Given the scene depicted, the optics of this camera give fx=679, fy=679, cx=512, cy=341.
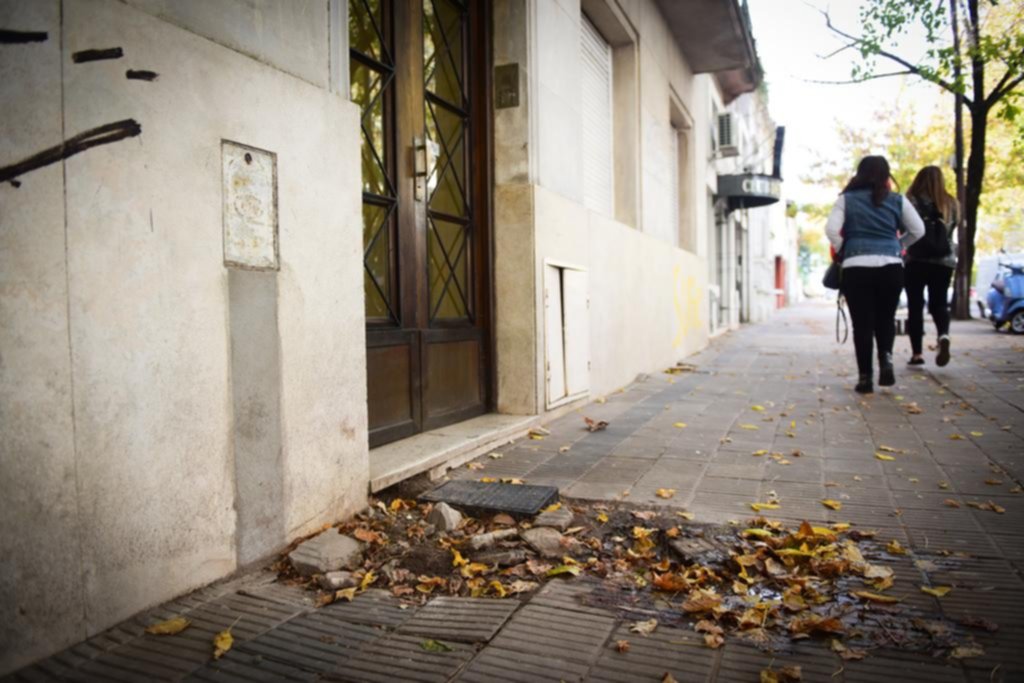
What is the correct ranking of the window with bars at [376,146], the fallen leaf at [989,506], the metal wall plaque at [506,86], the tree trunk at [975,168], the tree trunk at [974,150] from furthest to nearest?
1. the tree trunk at [975,168]
2. the tree trunk at [974,150]
3. the metal wall plaque at [506,86]
4. the window with bars at [376,146]
5. the fallen leaf at [989,506]

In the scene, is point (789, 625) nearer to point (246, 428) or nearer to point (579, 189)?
point (246, 428)

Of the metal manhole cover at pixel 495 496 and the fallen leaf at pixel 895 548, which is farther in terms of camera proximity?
the metal manhole cover at pixel 495 496

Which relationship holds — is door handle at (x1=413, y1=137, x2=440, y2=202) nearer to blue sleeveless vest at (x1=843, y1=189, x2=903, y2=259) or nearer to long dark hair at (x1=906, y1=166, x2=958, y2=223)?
blue sleeveless vest at (x1=843, y1=189, x2=903, y2=259)

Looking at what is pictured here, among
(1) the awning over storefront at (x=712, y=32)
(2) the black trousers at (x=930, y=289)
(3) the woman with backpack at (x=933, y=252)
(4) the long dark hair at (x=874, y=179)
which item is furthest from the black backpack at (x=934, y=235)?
(1) the awning over storefront at (x=712, y=32)

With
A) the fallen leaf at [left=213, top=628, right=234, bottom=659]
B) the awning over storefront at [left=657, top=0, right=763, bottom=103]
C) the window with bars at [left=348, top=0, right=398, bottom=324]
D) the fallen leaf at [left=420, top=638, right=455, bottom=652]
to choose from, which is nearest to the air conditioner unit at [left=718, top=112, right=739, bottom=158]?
the awning over storefront at [left=657, top=0, right=763, bottom=103]

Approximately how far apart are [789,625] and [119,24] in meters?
2.75

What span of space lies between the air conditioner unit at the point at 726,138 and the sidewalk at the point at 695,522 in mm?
10967

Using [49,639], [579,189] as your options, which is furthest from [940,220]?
[49,639]

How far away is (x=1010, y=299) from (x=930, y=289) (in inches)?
297

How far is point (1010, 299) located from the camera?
1323 centimetres

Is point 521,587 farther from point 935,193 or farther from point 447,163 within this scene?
point 935,193

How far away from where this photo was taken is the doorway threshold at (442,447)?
3.46 meters

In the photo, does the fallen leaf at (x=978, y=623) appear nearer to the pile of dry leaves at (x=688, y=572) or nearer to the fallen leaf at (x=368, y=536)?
the pile of dry leaves at (x=688, y=572)

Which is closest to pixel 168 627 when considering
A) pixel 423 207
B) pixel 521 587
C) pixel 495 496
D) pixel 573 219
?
pixel 521 587
